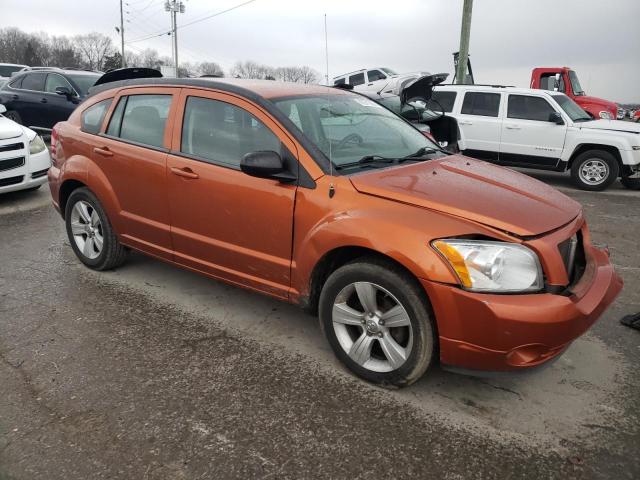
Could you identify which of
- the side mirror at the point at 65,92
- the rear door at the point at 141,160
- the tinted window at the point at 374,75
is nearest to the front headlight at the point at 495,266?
the rear door at the point at 141,160

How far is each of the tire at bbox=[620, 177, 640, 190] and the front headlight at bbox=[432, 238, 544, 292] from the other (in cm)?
796

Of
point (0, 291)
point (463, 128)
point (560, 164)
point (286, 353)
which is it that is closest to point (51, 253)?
point (0, 291)

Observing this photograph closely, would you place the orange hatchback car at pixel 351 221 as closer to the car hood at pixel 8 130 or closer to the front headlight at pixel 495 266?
the front headlight at pixel 495 266

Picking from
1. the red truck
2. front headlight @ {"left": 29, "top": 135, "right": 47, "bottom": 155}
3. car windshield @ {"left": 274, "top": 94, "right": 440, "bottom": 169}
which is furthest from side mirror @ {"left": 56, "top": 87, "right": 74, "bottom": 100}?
the red truck

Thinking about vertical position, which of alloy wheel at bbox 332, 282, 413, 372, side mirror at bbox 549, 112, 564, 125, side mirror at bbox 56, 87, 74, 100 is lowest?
alloy wheel at bbox 332, 282, 413, 372

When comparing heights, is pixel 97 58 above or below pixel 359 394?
above

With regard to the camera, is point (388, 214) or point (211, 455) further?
point (388, 214)

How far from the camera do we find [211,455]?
2.37 metres

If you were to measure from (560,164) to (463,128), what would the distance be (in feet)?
6.21

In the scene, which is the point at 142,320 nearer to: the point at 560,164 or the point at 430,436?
the point at 430,436

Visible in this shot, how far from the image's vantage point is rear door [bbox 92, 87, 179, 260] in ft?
12.3

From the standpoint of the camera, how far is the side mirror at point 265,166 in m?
2.98

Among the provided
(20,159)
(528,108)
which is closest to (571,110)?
(528,108)

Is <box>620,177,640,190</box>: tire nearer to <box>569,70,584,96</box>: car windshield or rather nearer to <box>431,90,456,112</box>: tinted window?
<box>431,90,456,112</box>: tinted window
